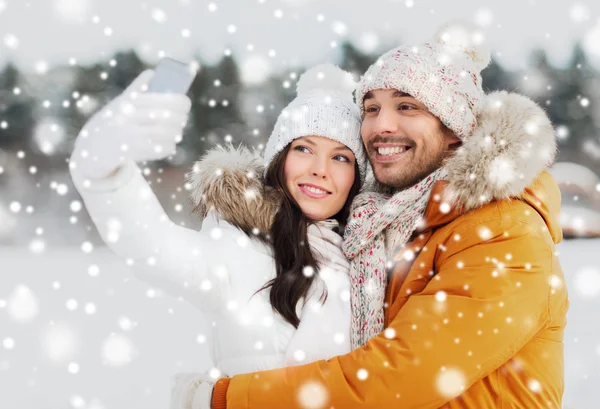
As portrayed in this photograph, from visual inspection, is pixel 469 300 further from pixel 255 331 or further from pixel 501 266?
pixel 255 331

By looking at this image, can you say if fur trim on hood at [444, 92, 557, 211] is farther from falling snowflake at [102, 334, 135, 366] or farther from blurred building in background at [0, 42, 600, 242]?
blurred building in background at [0, 42, 600, 242]

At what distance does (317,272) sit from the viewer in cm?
204

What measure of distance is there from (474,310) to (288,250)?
0.70 metres

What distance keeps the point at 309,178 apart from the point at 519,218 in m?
0.80

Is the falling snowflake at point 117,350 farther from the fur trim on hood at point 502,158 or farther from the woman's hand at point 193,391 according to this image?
the fur trim on hood at point 502,158

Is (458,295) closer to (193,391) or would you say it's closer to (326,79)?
(193,391)

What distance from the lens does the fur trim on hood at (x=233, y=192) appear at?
205 centimetres

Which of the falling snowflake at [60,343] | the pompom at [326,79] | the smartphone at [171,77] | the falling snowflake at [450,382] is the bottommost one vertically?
the falling snowflake at [60,343]

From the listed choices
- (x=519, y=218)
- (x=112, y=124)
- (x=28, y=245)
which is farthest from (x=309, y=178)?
(x=28, y=245)

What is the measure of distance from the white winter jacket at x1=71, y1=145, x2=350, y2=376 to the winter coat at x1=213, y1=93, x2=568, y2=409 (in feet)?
0.54

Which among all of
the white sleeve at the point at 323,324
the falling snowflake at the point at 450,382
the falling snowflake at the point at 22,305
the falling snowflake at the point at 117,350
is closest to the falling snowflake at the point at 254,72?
the falling snowflake at the point at 22,305

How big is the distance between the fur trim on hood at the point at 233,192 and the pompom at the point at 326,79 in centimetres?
51

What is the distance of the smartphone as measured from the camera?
138 cm

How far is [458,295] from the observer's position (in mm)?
1730
